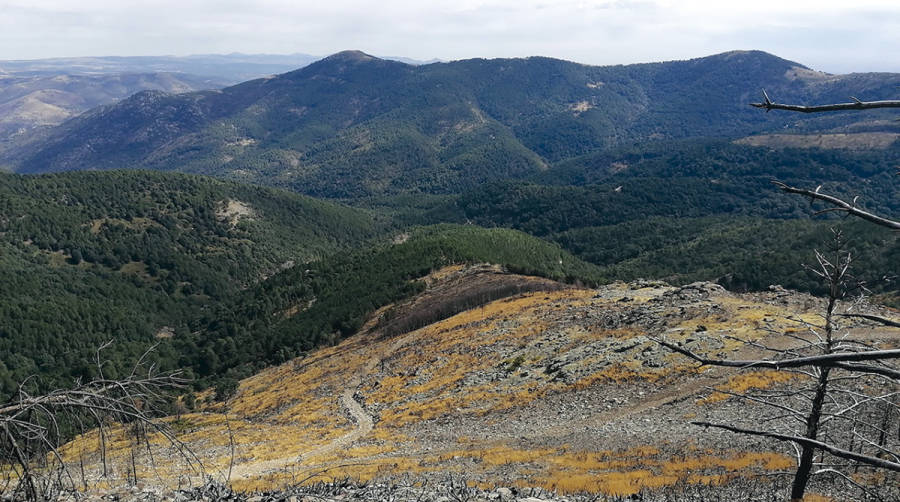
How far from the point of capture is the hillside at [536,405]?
67.1ft

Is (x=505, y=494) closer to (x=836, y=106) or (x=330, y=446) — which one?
(x=836, y=106)

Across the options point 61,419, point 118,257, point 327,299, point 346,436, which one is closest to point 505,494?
point 61,419

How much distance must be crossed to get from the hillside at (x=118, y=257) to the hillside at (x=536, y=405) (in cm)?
5351

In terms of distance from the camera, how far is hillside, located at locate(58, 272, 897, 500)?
2045 cm

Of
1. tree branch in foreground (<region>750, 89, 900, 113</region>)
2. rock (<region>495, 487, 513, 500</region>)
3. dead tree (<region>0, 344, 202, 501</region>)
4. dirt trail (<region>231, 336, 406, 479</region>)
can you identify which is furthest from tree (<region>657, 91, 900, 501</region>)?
dirt trail (<region>231, 336, 406, 479</region>)

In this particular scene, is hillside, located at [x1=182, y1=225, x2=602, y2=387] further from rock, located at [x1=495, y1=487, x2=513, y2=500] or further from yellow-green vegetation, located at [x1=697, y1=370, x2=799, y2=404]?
rock, located at [x1=495, y1=487, x2=513, y2=500]

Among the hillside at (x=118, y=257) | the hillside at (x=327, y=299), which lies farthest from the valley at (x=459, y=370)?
the hillside at (x=118, y=257)

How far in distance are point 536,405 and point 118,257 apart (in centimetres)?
16626

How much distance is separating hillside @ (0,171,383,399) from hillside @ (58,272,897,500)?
5351cm

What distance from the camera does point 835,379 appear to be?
36.5ft

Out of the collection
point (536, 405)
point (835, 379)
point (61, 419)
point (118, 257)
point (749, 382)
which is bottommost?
point (118, 257)

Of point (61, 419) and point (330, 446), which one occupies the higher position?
point (61, 419)

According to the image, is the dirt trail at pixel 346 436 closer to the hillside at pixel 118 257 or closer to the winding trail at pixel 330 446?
the winding trail at pixel 330 446

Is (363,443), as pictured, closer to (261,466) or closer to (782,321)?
(261,466)
